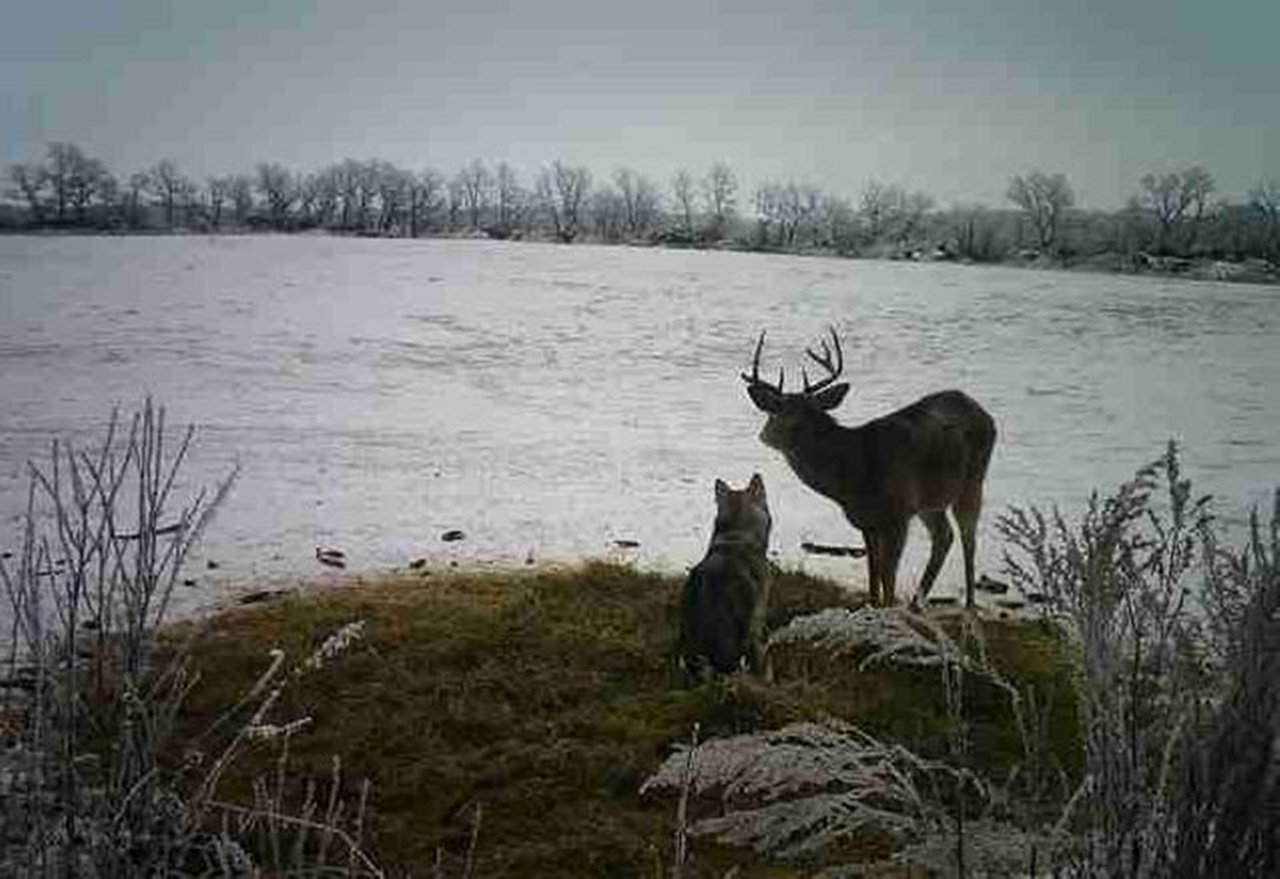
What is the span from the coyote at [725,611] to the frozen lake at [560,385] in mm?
2864

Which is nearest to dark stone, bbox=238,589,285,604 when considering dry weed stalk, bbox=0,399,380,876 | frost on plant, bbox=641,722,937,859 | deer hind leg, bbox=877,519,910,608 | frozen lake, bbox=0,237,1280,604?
frozen lake, bbox=0,237,1280,604

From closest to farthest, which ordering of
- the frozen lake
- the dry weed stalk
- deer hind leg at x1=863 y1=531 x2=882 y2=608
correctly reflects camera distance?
the dry weed stalk → deer hind leg at x1=863 y1=531 x2=882 y2=608 → the frozen lake

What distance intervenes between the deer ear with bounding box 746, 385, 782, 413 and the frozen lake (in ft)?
6.20

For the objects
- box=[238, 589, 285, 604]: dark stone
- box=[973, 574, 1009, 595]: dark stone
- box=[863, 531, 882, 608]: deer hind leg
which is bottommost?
box=[238, 589, 285, 604]: dark stone

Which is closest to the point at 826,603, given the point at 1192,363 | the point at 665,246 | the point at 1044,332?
the point at 1192,363

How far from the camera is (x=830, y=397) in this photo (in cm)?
823

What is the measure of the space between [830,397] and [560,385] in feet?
35.5

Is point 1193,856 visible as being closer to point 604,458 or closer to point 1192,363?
point 604,458

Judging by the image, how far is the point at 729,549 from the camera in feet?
22.1

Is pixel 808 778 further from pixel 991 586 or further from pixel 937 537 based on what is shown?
pixel 991 586

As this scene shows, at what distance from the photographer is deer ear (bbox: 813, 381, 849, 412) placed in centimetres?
817

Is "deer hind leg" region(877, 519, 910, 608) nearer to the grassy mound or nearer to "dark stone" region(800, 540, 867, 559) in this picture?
the grassy mound

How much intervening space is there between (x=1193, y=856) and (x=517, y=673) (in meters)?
4.92

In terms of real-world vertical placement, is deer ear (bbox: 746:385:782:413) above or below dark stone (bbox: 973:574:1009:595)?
above
